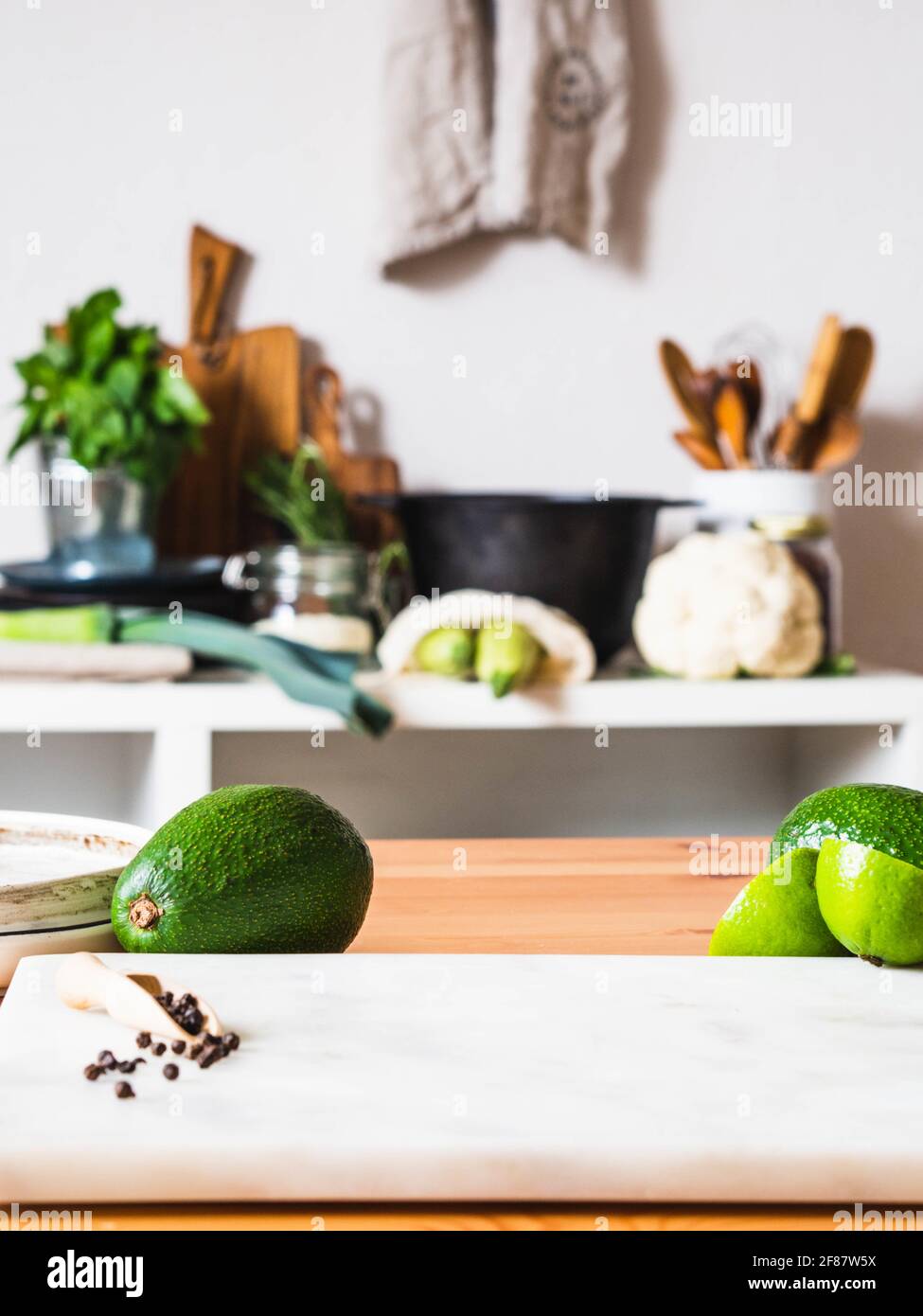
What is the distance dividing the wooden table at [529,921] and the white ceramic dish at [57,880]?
0.12 meters

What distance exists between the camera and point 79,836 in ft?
2.13

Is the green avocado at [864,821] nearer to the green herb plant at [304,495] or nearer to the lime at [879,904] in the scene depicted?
the lime at [879,904]

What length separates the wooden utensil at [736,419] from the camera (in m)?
1.86

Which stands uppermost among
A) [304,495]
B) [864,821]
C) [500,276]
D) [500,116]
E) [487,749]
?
[500,116]

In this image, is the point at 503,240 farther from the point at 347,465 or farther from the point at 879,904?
the point at 879,904

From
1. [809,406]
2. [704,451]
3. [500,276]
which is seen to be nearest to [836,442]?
[809,406]

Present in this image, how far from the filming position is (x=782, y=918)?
0.55 m

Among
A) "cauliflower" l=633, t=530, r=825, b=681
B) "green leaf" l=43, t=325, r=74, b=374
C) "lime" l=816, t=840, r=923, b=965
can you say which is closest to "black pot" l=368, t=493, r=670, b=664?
"cauliflower" l=633, t=530, r=825, b=681

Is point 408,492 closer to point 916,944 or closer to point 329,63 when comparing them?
point 329,63

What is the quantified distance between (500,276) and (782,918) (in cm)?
158

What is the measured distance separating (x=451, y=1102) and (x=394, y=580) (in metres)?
1.56

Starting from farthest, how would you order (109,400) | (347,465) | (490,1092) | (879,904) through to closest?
(347,465)
(109,400)
(879,904)
(490,1092)

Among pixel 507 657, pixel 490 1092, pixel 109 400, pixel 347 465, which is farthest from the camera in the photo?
pixel 347 465

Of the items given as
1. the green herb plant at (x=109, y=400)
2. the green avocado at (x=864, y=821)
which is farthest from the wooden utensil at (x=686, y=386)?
the green avocado at (x=864, y=821)
